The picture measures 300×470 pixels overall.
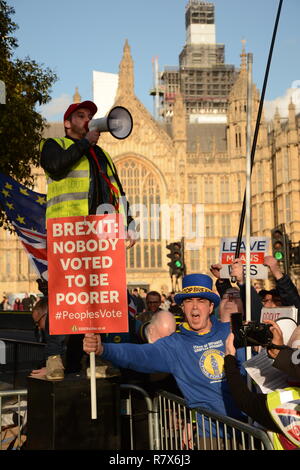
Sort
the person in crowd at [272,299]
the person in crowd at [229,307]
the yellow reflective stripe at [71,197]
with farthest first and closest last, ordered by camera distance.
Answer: the person in crowd at [272,299]
the person in crowd at [229,307]
the yellow reflective stripe at [71,197]

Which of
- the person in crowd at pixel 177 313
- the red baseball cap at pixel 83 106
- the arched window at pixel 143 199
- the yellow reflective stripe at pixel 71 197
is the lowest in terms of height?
the person in crowd at pixel 177 313

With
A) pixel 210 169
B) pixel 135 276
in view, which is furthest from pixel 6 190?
pixel 210 169

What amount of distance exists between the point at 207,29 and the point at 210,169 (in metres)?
38.6

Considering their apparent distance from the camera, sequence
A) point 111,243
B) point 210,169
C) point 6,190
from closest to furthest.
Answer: point 111,243 → point 6,190 → point 210,169

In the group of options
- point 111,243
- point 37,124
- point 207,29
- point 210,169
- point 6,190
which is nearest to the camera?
point 111,243

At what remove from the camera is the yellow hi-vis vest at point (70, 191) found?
430 centimetres

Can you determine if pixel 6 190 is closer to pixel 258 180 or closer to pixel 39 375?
pixel 39 375

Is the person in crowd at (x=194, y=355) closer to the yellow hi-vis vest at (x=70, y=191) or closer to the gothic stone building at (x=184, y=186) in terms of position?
the yellow hi-vis vest at (x=70, y=191)

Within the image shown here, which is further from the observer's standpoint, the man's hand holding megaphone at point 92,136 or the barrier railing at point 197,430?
the man's hand holding megaphone at point 92,136

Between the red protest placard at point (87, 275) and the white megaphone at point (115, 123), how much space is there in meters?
0.73

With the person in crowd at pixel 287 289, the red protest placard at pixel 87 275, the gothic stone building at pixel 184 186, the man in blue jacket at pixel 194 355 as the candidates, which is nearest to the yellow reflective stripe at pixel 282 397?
the man in blue jacket at pixel 194 355

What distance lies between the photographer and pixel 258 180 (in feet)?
160

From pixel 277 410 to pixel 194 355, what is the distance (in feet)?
3.53

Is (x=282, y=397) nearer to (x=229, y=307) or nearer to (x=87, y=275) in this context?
(x=87, y=275)
